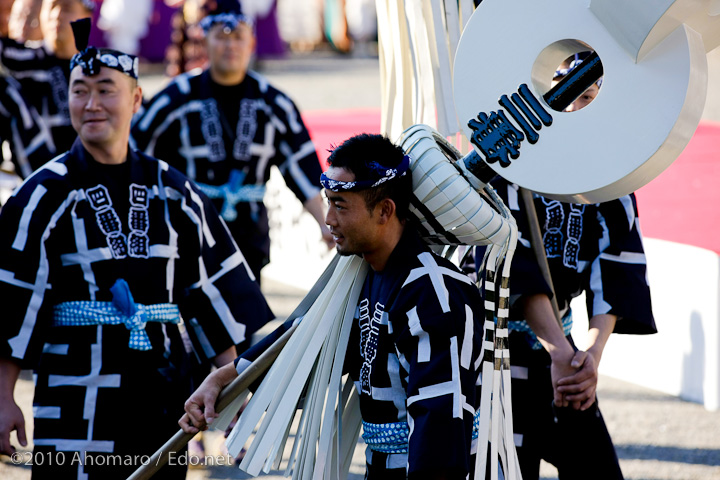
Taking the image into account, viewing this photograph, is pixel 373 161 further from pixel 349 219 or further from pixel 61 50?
pixel 61 50

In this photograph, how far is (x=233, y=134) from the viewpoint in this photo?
4.08 m

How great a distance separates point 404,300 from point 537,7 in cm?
62

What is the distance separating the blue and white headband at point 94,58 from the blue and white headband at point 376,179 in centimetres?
105

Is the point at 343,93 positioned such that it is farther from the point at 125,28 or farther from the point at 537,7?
the point at 537,7

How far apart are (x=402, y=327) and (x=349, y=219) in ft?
0.83

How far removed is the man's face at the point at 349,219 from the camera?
1964 mm

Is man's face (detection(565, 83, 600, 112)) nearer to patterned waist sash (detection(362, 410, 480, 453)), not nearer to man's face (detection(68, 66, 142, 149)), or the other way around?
patterned waist sash (detection(362, 410, 480, 453))

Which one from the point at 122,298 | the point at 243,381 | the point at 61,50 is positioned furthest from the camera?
the point at 61,50

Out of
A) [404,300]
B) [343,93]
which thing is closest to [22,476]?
[404,300]

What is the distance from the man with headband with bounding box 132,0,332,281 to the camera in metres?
4.05

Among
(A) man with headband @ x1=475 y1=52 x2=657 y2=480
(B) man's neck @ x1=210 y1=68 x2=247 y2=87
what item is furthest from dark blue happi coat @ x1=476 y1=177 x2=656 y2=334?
(B) man's neck @ x1=210 y1=68 x2=247 y2=87

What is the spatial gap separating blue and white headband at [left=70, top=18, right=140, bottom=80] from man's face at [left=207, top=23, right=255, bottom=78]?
1310mm

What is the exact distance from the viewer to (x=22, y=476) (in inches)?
144

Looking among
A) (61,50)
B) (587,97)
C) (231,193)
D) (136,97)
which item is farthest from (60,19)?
(587,97)
